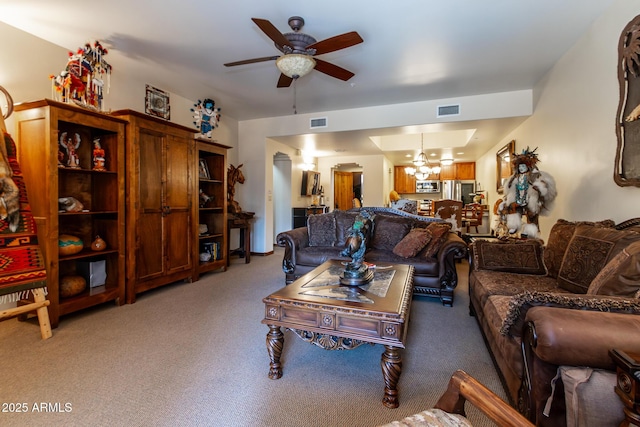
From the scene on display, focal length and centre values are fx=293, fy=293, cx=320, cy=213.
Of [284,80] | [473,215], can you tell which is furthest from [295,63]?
[473,215]

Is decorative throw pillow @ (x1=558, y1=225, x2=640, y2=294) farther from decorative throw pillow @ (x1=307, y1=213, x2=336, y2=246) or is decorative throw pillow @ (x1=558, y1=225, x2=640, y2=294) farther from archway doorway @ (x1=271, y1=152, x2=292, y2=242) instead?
archway doorway @ (x1=271, y1=152, x2=292, y2=242)

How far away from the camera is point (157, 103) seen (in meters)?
4.17

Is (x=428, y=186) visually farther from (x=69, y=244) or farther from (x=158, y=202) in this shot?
(x=69, y=244)

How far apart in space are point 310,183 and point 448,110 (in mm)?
4274

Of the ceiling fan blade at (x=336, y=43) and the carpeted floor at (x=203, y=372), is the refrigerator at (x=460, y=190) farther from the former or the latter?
the ceiling fan blade at (x=336, y=43)

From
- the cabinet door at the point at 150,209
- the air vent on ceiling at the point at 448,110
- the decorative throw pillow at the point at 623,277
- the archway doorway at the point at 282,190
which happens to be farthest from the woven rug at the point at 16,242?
the archway doorway at the point at 282,190

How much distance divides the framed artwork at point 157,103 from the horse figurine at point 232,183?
1433mm

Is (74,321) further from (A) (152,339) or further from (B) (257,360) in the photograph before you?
(B) (257,360)

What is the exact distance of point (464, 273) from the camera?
14.8 feet

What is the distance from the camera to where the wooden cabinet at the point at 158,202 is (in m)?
3.10

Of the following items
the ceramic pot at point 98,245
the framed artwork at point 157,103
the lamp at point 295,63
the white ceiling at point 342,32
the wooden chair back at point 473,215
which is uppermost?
the white ceiling at point 342,32

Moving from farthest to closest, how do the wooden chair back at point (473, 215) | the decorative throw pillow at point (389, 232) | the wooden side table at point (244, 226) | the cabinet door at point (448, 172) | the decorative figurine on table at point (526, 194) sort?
the cabinet door at point (448, 172) < the wooden chair back at point (473, 215) < the wooden side table at point (244, 226) < the decorative throw pillow at point (389, 232) < the decorative figurine on table at point (526, 194)

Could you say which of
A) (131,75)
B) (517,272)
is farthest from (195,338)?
(131,75)

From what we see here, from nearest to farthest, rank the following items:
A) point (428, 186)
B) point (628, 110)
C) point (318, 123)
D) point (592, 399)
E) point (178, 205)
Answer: point (592, 399), point (628, 110), point (178, 205), point (318, 123), point (428, 186)
